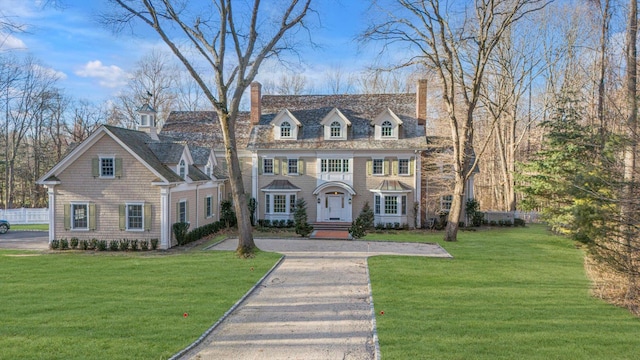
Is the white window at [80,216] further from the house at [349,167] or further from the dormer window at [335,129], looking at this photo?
the dormer window at [335,129]

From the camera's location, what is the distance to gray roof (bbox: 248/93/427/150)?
91.9 ft

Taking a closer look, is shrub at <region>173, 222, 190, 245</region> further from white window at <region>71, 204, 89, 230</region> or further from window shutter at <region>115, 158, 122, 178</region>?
white window at <region>71, 204, 89, 230</region>

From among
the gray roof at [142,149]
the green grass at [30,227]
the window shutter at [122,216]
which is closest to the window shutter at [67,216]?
the window shutter at [122,216]

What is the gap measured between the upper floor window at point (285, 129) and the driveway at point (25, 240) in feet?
51.1

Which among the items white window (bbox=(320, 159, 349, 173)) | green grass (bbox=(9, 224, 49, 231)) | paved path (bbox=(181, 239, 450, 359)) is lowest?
paved path (bbox=(181, 239, 450, 359))

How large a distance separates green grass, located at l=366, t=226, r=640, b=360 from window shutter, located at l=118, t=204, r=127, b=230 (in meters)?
12.1

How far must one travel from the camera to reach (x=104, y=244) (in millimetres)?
18922

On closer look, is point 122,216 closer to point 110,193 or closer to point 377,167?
point 110,193

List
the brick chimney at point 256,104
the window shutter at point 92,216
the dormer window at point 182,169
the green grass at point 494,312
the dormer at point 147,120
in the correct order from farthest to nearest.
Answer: the brick chimney at point 256,104
the dormer at point 147,120
the dormer window at point 182,169
the window shutter at point 92,216
the green grass at point 494,312

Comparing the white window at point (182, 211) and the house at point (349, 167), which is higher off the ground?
the house at point (349, 167)

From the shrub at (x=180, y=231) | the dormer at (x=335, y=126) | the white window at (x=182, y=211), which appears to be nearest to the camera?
the shrub at (x=180, y=231)

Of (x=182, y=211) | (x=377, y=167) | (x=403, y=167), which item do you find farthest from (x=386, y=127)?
(x=182, y=211)

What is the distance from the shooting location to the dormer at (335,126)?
28297 mm

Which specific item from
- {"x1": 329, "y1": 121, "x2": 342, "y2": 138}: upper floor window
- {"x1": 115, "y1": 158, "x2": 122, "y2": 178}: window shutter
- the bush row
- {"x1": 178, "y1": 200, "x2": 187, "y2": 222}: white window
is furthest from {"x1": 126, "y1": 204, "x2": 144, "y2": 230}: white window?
{"x1": 329, "y1": 121, "x2": 342, "y2": 138}: upper floor window
